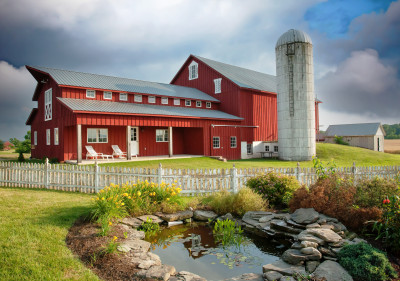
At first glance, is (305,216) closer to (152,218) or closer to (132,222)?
(152,218)

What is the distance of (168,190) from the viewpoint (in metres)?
8.60

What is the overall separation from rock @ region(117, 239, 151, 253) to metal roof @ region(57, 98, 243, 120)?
555 inches

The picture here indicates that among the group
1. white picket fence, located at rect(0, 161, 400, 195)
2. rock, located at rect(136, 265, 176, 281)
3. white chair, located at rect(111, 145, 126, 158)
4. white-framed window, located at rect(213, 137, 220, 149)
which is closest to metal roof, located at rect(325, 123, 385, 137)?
white-framed window, located at rect(213, 137, 220, 149)

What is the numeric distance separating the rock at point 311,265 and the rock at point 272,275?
1.92 ft

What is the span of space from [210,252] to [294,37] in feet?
73.6

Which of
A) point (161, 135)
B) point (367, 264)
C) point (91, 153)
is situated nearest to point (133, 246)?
point (367, 264)

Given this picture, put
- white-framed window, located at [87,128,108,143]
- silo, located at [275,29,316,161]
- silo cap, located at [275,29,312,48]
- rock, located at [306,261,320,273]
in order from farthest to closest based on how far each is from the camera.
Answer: silo cap, located at [275,29,312,48] → silo, located at [275,29,316,161] → white-framed window, located at [87,128,108,143] → rock, located at [306,261,320,273]

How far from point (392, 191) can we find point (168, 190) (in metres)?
5.79

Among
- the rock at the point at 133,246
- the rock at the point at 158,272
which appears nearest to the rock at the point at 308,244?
the rock at the point at 158,272

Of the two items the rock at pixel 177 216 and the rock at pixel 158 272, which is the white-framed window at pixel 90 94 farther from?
the rock at pixel 158 272

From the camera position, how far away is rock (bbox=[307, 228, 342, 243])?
5383 mm

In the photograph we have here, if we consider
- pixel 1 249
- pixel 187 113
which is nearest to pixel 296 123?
pixel 187 113

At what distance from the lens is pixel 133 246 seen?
575cm

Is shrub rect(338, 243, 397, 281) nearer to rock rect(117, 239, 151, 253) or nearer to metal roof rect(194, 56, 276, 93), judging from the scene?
rock rect(117, 239, 151, 253)
